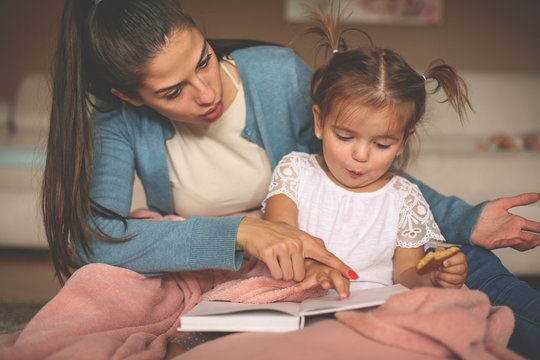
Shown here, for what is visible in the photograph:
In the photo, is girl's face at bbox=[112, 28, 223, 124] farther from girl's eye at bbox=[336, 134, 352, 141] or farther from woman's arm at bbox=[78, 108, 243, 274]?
girl's eye at bbox=[336, 134, 352, 141]

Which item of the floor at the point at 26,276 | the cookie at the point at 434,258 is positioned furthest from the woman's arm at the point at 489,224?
the floor at the point at 26,276

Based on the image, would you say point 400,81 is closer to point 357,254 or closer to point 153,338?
point 357,254

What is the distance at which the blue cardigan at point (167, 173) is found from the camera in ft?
3.14

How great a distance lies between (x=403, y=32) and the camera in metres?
4.10

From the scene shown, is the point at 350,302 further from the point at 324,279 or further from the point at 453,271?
the point at 453,271

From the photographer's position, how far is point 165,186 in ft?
A: 4.24

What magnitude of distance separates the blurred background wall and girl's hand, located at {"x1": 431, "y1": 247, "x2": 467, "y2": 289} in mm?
3335

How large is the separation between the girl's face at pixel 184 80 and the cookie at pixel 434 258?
60cm

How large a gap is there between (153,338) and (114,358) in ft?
0.55

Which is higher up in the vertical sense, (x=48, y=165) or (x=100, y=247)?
(x=48, y=165)

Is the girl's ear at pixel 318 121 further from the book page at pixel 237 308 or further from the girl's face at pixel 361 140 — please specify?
the book page at pixel 237 308

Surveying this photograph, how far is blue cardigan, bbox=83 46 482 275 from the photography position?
0.96 m

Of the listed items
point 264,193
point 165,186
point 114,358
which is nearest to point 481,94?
point 264,193

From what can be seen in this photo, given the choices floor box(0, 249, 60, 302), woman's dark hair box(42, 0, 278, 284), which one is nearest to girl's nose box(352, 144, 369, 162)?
woman's dark hair box(42, 0, 278, 284)
